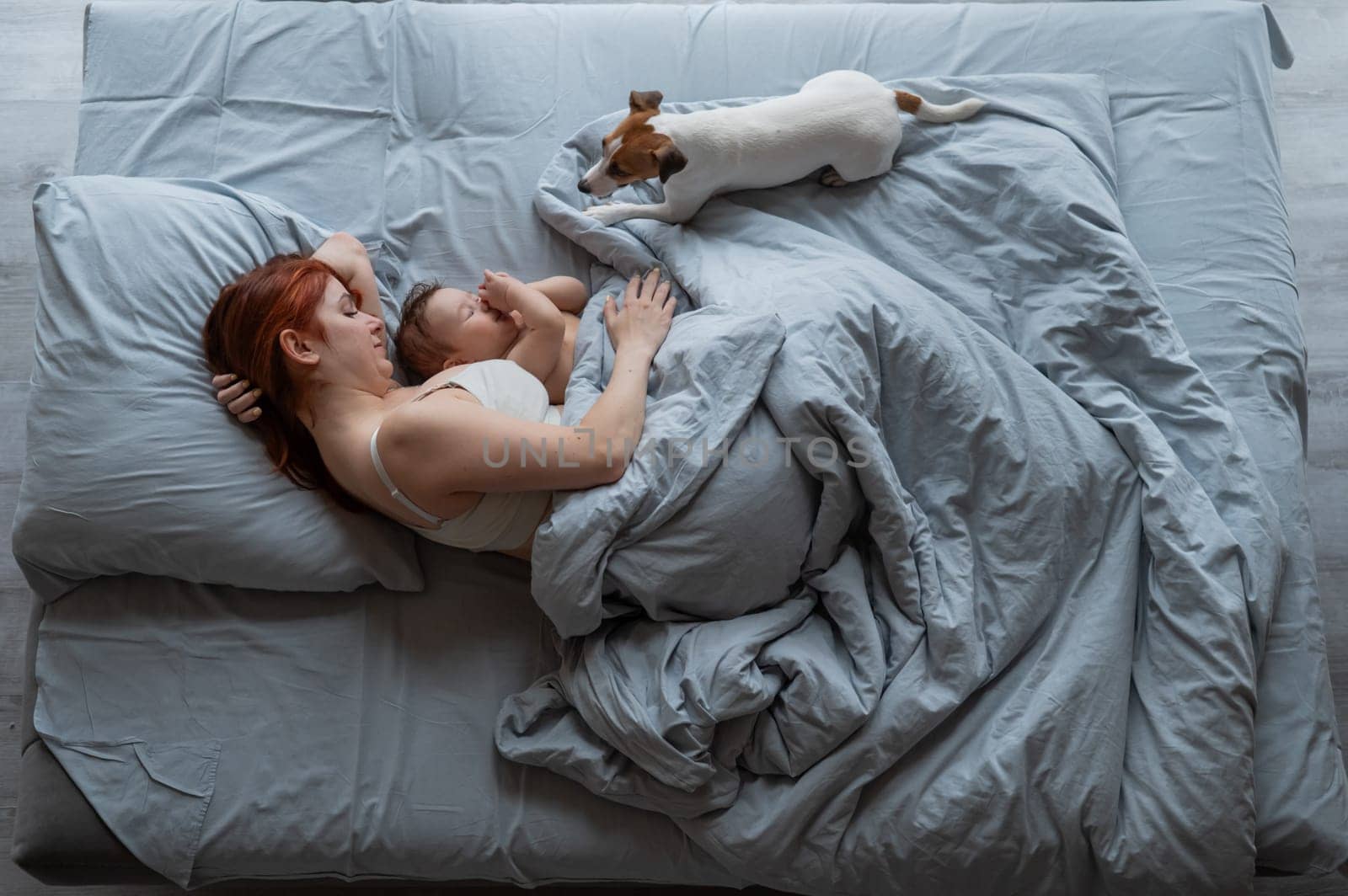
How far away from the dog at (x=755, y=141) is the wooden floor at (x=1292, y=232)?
96 centimetres

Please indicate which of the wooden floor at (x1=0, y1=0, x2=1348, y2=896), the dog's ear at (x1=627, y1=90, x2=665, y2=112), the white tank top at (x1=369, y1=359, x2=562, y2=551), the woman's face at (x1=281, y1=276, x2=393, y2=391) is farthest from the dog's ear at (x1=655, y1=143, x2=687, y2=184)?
the wooden floor at (x1=0, y1=0, x2=1348, y2=896)

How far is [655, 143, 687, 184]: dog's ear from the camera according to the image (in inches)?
54.7

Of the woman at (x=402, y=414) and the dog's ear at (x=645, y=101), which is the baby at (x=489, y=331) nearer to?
the woman at (x=402, y=414)

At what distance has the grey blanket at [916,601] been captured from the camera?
3.96 ft

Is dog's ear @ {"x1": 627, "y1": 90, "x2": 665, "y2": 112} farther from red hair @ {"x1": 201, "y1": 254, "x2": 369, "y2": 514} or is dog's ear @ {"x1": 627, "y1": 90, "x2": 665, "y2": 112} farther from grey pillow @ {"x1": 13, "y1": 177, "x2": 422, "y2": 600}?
grey pillow @ {"x1": 13, "y1": 177, "x2": 422, "y2": 600}

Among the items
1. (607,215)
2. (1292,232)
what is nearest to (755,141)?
(607,215)

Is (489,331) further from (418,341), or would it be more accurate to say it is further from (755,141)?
(755,141)

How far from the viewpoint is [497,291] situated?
4.69ft

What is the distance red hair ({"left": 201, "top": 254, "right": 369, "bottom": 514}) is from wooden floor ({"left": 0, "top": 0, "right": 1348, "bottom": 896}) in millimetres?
806

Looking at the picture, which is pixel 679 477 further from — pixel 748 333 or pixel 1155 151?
pixel 1155 151

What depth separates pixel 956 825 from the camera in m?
1.21

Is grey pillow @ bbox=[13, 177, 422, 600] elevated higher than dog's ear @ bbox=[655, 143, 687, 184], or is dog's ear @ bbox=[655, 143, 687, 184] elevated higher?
dog's ear @ bbox=[655, 143, 687, 184]

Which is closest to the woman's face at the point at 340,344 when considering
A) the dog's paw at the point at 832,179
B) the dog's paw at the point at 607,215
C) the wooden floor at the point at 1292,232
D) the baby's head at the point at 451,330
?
the baby's head at the point at 451,330

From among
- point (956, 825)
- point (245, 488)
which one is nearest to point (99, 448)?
point (245, 488)
